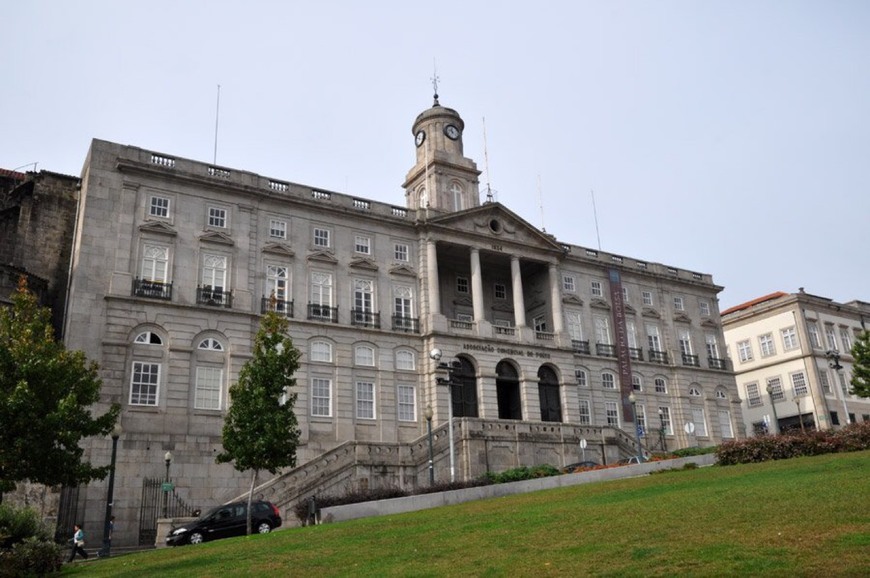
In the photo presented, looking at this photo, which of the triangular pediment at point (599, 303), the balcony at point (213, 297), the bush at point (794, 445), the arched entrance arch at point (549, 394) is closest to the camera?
the bush at point (794, 445)

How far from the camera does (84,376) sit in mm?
27531

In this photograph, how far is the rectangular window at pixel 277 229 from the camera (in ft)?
144

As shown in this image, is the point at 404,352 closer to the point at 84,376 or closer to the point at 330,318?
the point at 330,318

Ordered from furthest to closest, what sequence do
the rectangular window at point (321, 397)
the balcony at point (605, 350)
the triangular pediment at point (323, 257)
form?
the balcony at point (605, 350) → the triangular pediment at point (323, 257) → the rectangular window at point (321, 397)

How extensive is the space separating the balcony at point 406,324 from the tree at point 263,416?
51.6ft

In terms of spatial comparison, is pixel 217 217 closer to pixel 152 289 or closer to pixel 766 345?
pixel 152 289

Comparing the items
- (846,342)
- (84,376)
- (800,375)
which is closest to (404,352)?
(84,376)

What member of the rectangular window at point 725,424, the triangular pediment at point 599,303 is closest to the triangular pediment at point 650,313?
the triangular pediment at point 599,303

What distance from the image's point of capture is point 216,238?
41656 mm

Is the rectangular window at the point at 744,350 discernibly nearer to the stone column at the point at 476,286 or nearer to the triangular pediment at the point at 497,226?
the triangular pediment at the point at 497,226

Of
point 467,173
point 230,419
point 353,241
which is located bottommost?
point 230,419

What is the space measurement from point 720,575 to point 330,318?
3417 centimetres

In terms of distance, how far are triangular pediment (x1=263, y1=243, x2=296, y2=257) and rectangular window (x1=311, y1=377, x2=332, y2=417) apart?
7216 millimetres

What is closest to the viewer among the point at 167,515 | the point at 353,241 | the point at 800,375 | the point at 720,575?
the point at 720,575
